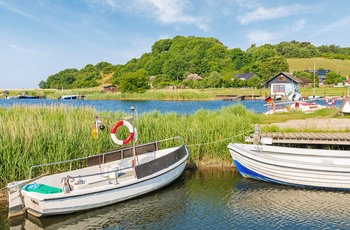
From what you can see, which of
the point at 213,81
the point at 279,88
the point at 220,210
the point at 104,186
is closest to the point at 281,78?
the point at 279,88

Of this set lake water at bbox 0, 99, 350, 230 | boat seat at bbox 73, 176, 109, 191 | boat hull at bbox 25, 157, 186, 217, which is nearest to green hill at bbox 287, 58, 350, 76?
lake water at bbox 0, 99, 350, 230

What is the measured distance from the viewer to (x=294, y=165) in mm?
10258

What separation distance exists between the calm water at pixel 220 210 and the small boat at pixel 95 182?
0.32 metres

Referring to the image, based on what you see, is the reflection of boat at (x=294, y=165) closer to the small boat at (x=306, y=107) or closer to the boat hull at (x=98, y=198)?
the boat hull at (x=98, y=198)

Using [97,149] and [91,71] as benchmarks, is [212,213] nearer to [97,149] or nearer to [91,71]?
[97,149]

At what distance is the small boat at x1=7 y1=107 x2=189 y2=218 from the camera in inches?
318

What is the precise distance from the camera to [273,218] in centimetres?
816

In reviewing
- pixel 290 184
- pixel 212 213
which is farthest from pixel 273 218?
pixel 290 184

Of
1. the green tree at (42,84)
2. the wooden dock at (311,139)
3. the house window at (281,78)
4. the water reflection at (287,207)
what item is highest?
the green tree at (42,84)

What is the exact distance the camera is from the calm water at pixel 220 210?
789cm

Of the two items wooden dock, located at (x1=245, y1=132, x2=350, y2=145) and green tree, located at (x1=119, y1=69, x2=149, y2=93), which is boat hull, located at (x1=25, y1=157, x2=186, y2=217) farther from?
green tree, located at (x1=119, y1=69, x2=149, y2=93)

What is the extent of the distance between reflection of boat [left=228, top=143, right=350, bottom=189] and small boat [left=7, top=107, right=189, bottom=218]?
2.26m

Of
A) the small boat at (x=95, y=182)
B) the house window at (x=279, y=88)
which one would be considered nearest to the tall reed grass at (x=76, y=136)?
the small boat at (x=95, y=182)

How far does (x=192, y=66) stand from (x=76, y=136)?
103867 millimetres
